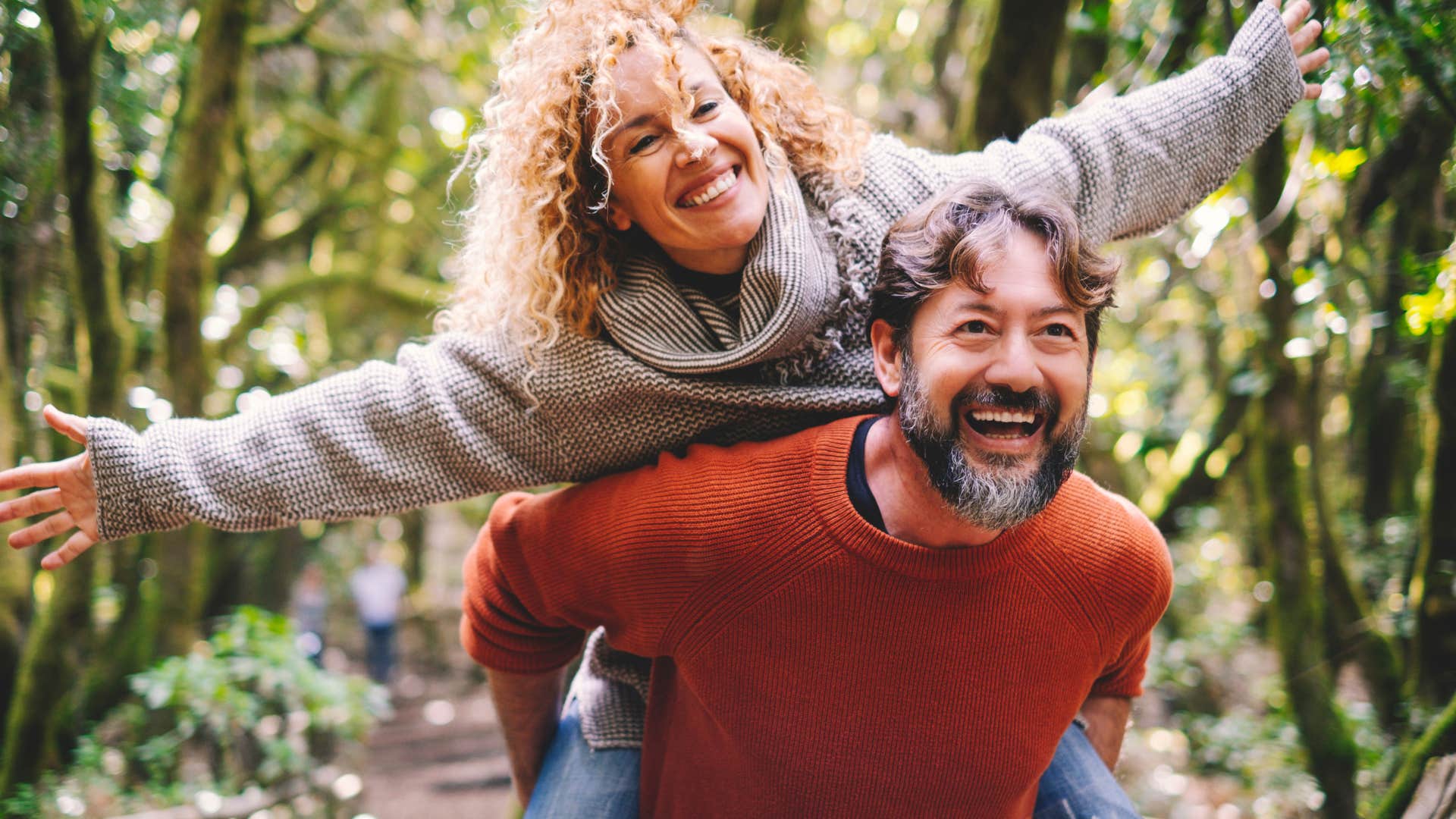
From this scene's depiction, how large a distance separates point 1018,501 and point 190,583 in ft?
14.8

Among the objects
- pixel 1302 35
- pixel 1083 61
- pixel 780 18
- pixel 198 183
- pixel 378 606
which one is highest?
pixel 1302 35

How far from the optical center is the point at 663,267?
6.07 ft

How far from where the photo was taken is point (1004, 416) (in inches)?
60.5

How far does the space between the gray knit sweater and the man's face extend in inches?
10.2

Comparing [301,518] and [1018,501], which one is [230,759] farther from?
[1018,501]

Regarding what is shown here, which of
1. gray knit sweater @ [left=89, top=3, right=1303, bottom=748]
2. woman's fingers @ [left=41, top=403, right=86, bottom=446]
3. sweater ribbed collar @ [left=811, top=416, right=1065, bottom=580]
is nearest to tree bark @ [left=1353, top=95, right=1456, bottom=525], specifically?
gray knit sweater @ [left=89, top=3, right=1303, bottom=748]

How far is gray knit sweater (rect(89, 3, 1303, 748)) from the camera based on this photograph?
1.67 metres

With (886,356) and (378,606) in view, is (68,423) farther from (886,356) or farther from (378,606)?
(378,606)

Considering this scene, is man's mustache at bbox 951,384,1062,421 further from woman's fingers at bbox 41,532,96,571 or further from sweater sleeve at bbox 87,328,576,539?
woman's fingers at bbox 41,532,96,571

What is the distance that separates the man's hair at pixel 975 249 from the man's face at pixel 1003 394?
20 mm

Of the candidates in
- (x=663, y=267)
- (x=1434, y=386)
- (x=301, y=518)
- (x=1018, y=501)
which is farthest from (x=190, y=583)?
(x=1434, y=386)

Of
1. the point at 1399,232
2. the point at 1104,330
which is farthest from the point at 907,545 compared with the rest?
the point at 1399,232

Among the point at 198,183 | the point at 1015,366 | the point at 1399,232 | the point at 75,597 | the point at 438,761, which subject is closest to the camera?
the point at 1015,366

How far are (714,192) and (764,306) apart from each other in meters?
→ 0.23
